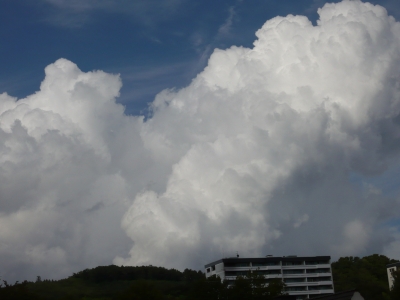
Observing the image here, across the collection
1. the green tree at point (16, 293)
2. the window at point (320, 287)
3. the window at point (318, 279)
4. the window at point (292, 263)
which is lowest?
the green tree at point (16, 293)

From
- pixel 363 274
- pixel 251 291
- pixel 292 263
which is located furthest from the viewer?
pixel 363 274

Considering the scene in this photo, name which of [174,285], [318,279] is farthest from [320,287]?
[174,285]

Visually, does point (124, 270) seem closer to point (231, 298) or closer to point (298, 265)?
point (298, 265)

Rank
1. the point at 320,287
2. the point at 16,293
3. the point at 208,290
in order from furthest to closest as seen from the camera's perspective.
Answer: the point at 320,287 → the point at 208,290 → the point at 16,293

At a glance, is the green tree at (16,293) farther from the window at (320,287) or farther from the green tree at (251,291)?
the window at (320,287)

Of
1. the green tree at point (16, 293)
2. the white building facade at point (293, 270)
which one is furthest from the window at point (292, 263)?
the green tree at point (16, 293)

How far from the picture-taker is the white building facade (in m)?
137

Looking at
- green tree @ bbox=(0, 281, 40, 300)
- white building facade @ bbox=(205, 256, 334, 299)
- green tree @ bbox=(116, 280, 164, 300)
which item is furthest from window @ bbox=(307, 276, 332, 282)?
green tree @ bbox=(0, 281, 40, 300)

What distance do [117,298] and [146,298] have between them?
10.6 feet

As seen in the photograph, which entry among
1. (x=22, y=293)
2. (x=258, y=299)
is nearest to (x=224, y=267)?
(x=258, y=299)

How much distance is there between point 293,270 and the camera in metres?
141

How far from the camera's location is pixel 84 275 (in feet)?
494

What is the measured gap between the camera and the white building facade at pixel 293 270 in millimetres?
137000

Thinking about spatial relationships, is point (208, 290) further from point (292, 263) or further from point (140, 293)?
point (292, 263)
